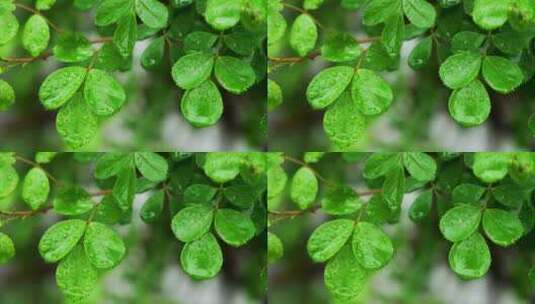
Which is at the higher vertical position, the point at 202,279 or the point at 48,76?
the point at 48,76

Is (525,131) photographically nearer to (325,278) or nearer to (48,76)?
(325,278)

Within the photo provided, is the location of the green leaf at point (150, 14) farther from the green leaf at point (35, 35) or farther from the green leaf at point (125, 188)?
the green leaf at point (125, 188)

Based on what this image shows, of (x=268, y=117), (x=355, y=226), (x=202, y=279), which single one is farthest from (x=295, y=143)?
(x=202, y=279)

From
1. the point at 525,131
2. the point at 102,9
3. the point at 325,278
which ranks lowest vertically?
the point at 325,278

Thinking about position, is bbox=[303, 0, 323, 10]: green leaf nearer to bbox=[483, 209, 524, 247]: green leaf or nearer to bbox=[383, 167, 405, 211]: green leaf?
bbox=[383, 167, 405, 211]: green leaf

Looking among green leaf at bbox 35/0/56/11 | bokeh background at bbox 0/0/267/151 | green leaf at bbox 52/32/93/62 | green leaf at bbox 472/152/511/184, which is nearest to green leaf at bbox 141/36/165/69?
bokeh background at bbox 0/0/267/151

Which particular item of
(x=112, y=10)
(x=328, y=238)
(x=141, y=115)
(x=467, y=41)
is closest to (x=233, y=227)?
(x=328, y=238)
